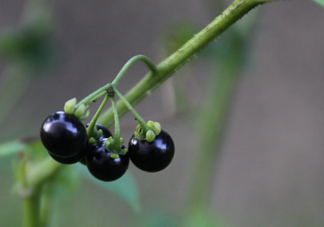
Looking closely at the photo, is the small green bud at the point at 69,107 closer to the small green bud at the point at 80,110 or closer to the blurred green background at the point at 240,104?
the small green bud at the point at 80,110

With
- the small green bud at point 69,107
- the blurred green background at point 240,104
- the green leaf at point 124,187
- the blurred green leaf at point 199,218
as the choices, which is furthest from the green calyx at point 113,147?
the blurred green background at point 240,104

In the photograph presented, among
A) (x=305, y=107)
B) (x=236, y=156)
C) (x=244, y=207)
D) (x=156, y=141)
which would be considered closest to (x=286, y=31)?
(x=305, y=107)

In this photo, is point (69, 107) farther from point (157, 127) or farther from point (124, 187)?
point (124, 187)

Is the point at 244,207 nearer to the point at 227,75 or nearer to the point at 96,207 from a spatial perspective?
the point at 96,207

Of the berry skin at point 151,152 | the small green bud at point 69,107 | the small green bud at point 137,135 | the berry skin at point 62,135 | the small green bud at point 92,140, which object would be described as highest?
the small green bud at point 69,107

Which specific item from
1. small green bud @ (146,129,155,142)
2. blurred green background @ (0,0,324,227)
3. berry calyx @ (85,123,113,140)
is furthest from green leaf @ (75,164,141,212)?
blurred green background @ (0,0,324,227)
